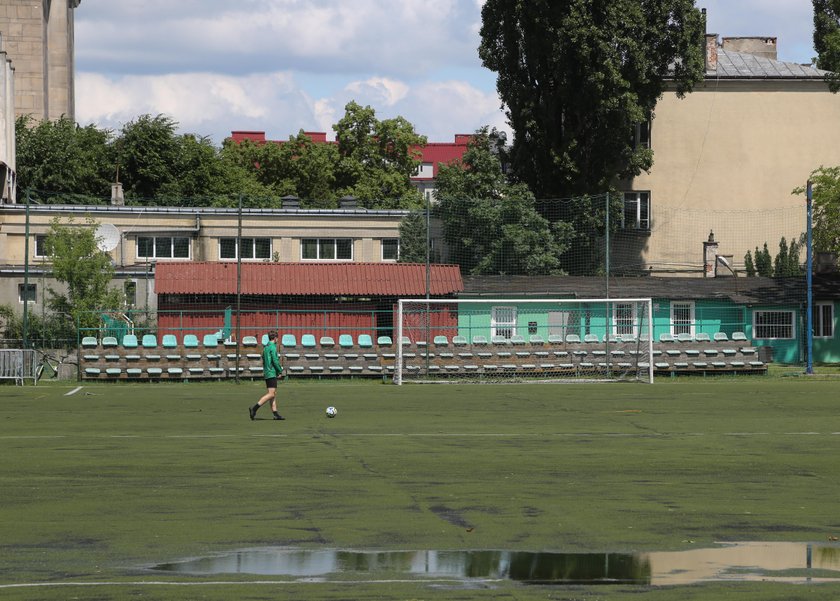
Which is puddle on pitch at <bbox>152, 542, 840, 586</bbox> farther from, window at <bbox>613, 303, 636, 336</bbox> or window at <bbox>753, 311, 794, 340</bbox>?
window at <bbox>753, 311, 794, 340</bbox>

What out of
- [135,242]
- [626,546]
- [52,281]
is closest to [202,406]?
[626,546]

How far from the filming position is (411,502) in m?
15.7

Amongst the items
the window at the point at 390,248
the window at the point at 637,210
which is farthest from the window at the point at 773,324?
the window at the point at 390,248

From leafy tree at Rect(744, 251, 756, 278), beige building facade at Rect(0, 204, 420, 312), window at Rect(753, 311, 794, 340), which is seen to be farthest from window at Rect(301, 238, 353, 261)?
window at Rect(753, 311, 794, 340)

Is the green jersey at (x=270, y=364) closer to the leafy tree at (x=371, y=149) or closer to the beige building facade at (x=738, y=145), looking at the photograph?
the beige building facade at (x=738, y=145)

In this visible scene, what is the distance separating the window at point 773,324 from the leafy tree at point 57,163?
140 feet

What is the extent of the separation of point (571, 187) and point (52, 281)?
2416cm

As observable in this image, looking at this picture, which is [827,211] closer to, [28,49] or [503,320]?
[503,320]

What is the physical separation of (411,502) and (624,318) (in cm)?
3068

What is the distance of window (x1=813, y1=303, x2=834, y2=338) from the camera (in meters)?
53.9

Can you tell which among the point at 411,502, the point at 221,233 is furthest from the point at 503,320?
the point at 411,502

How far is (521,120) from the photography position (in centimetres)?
6206

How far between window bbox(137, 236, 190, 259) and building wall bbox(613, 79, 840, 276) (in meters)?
23.4

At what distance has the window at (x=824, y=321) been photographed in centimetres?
5394
